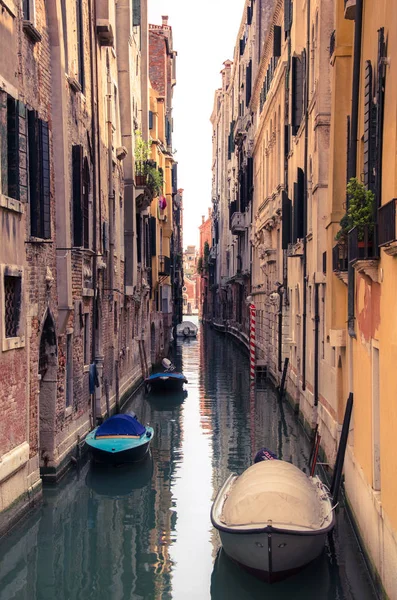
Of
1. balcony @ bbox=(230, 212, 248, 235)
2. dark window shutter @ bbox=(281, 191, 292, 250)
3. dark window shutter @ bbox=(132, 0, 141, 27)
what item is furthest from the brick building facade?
balcony @ bbox=(230, 212, 248, 235)

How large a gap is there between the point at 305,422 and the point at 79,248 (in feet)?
24.4

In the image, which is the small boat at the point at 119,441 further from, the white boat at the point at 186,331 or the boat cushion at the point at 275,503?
the white boat at the point at 186,331

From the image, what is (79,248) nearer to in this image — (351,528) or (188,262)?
(351,528)

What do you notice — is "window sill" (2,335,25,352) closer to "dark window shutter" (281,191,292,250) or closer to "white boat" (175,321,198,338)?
"dark window shutter" (281,191,292,250)

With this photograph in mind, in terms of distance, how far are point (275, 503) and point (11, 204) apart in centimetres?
495

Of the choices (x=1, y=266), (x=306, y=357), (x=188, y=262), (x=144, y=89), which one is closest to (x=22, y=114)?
(x=1, y=266)

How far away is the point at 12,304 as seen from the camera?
34.9 feet

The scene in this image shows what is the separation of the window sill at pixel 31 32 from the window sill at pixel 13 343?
14.1 ft

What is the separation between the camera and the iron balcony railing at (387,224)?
708 cm

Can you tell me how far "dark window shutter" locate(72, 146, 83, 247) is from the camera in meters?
14.1

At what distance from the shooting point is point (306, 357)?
1875 cm

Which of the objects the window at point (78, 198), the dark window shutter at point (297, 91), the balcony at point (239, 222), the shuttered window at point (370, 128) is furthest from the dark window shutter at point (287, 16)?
the balcony at point (239, 222)

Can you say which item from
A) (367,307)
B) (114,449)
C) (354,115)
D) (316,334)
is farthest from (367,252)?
(316,334)

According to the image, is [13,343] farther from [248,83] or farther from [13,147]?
[248,83]
